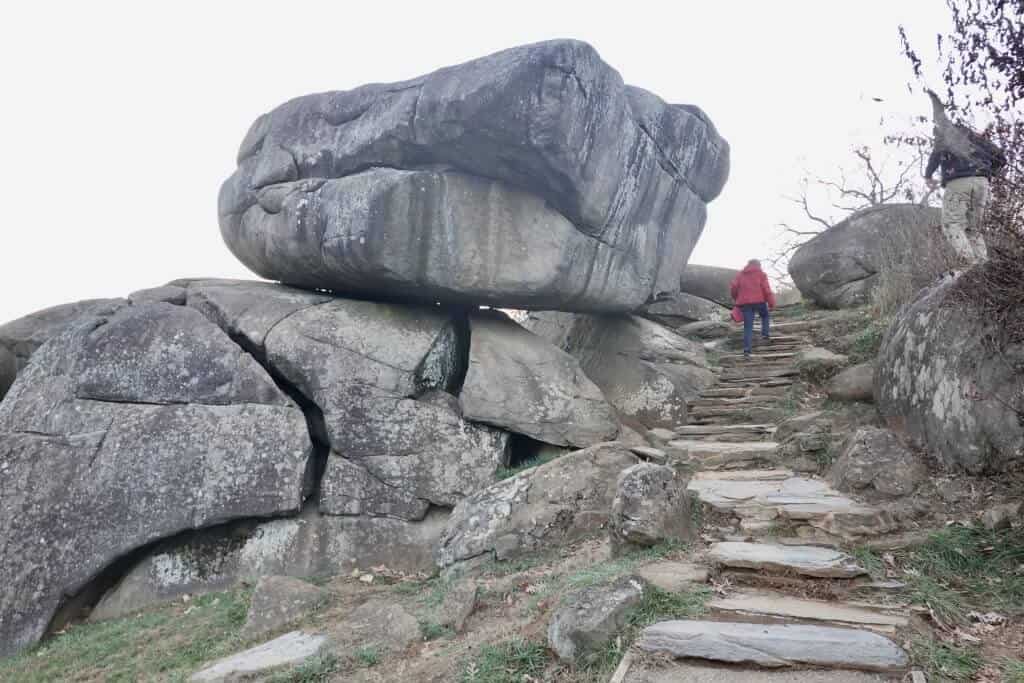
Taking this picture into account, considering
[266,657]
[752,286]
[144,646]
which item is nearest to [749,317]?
[752,286]

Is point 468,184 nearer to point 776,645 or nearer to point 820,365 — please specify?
point 820,365

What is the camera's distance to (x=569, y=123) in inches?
359

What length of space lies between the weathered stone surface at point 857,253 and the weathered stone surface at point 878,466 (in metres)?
7.47

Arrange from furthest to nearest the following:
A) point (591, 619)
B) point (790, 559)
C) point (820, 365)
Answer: point (820, 365)
point (790, 559)
point (591, 619)

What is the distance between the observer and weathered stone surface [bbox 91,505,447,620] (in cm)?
819

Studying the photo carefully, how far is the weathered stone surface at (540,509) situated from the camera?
672cm

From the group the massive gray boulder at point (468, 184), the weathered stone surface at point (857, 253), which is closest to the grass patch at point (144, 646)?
the massive gray boulder at point (468, 184)

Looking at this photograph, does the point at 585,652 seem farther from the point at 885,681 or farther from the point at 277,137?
the point at 277,137

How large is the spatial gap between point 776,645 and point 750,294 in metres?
9.17

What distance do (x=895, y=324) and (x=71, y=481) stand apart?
9.53 metres

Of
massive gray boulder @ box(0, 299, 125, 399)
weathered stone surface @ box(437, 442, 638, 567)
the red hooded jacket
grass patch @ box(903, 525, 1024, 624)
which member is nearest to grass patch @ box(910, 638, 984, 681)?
grass patch @ box(903, 525, 1024, 624)

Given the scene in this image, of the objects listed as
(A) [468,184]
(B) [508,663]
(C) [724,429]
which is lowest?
(B) [508,663]

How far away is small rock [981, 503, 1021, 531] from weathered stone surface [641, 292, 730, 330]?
9598 mm

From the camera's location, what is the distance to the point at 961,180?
278 inches
